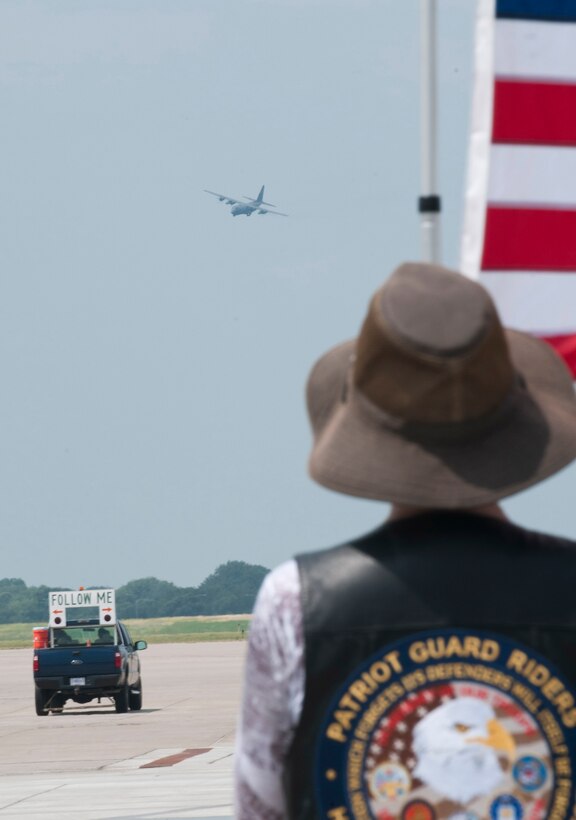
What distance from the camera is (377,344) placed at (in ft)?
7.81

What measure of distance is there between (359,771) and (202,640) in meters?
92.5

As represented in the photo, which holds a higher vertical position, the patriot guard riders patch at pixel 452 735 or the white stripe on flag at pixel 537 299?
the white stripe on flag at pixel 537 299

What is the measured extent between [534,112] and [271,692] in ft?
7.71

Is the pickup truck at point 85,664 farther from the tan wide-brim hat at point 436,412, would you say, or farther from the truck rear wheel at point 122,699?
the tan wide-brim hat at point 436,412

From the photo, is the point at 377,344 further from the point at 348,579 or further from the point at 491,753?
the point at 491,753

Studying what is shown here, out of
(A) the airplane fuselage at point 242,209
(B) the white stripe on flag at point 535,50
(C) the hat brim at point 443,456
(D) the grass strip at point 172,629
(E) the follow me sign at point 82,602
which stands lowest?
(D) the grass strip at point 172,629

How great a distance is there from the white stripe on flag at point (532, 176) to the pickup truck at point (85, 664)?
2645 cm

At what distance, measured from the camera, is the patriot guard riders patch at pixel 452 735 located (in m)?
2.34

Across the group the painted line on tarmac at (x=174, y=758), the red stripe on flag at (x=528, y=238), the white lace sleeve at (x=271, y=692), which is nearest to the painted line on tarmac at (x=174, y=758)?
the painted line on tarmac at (x=174, y=758)

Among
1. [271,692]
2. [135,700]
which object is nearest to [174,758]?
[135,700]

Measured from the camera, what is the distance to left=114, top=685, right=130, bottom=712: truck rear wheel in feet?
104

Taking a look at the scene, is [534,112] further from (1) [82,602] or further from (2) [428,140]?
(1) [82,602]

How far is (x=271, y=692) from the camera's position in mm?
2381

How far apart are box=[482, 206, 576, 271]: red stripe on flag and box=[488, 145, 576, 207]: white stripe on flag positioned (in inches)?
1.1
